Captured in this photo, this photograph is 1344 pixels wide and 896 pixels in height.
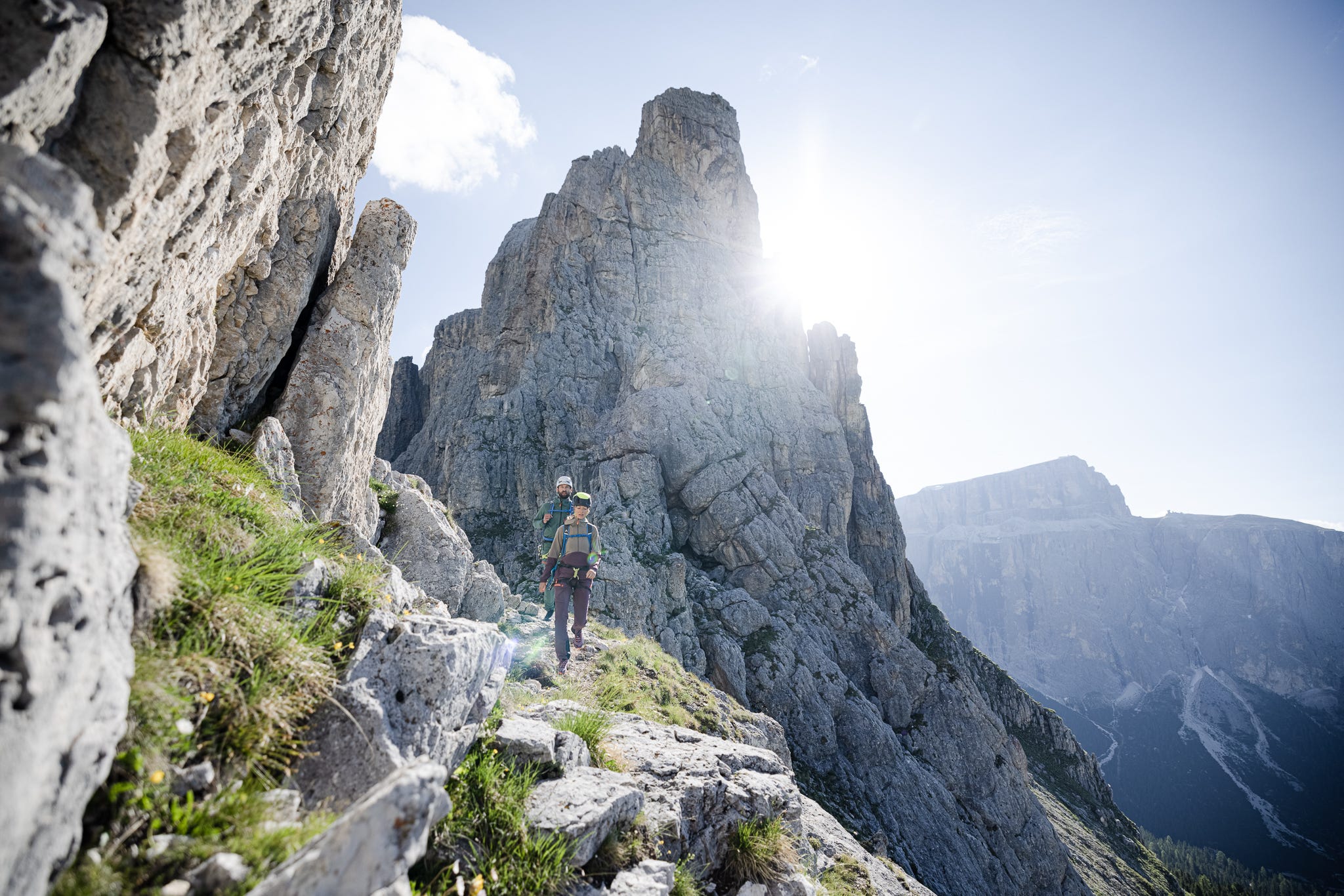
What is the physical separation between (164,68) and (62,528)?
3192 millimetres

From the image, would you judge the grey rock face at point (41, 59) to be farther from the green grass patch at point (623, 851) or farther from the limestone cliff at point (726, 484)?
the limestone cliff at point (726, 484)

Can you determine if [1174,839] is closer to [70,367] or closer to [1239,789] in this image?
[1239,789]

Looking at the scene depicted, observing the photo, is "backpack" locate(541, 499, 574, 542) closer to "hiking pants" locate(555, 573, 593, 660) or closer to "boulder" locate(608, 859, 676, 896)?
"hiking pants" locate(555, 573, 593, 660)

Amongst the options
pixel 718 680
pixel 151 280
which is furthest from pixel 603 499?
pixel 151 280

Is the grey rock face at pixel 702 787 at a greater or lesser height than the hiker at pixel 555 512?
lesser

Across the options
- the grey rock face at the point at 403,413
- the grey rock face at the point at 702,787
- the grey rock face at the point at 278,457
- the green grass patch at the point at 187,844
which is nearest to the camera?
the green grass patch at the point at 187,844

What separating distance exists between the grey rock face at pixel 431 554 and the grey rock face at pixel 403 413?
6823 cm

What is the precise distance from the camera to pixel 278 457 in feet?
25.4

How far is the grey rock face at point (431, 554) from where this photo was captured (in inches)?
457

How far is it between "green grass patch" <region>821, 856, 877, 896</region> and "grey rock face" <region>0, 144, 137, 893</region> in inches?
321

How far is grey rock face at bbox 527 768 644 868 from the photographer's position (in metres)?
4.65

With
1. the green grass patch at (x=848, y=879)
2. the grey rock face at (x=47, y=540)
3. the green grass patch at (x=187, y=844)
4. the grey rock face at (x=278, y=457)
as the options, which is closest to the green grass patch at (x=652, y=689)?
the green grass patch at (x=848, y=879)

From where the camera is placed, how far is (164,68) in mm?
3670

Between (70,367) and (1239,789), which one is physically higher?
(70,367)
